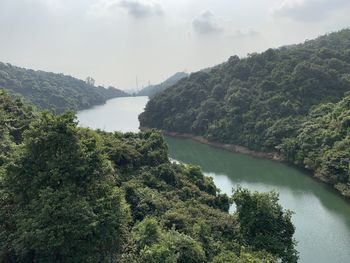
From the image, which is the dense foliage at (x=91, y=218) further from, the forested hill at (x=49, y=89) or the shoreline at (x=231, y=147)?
the forested hill at (x=49, y=89)

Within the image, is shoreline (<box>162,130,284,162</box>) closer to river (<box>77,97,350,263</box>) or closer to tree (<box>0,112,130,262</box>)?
river (<box>77,97,350,263</box>)

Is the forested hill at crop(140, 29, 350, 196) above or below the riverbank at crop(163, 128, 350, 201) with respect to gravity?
above

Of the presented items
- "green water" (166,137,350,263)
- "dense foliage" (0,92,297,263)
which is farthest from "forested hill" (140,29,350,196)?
"dense foliage" (0,92,297,263)

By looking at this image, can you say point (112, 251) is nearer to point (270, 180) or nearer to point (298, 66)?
point (270, 180)

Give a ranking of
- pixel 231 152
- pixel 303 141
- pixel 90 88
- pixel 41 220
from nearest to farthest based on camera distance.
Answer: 1. pixel 41 220
2. pixel 303 141
3. pixel 231 152
4. pixel 90 88

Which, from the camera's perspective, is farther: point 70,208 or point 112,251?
point 112,251

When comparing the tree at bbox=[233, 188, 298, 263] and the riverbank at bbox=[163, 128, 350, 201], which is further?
the riverbank at bbox=[163, 128, 350, 201]

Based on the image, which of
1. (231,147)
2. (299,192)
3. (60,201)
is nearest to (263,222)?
(60,201)

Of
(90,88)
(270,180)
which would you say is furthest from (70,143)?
(90,88)
